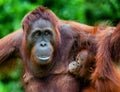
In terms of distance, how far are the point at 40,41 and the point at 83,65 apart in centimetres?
41

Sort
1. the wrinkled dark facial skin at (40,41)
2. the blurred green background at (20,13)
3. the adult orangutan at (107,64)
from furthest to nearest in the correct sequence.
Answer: the blurred green background at (20,13) → the wrinkled dark facial skin at (40,41) → the adult orangutan at (107,64)

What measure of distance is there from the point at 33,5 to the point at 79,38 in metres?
1.44

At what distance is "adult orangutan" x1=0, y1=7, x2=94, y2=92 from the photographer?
6.45m

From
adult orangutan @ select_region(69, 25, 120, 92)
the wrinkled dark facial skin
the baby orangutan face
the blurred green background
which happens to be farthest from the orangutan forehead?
the blurred green background

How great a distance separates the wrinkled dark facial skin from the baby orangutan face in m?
0.22

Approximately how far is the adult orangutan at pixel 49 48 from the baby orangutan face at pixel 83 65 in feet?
0.24

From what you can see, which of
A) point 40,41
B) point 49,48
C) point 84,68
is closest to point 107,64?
point 84,68

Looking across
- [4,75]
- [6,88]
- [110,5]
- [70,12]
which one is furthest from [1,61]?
[110,5]

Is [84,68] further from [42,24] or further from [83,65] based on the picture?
[42,24]

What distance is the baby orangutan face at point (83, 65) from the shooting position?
638cm

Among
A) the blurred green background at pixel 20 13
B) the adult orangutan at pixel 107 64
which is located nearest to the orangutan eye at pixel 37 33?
the adult orangutan at pixel 107 64

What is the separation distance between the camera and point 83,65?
6.42m

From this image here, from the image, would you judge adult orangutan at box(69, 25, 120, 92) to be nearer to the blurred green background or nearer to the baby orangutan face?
the baby orangutan face

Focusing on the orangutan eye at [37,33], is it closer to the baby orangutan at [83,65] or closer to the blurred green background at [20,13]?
the baby orangutan at [83,65]
